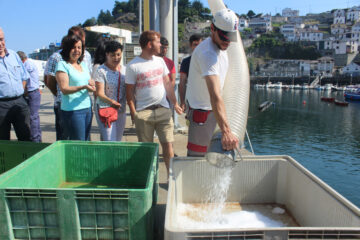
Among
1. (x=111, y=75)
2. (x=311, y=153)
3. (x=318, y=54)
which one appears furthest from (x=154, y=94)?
(x=318, y=54)

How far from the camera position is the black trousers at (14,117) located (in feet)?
11.6

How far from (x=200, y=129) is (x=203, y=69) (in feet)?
A: 2.10

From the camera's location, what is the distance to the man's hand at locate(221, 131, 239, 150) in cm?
237

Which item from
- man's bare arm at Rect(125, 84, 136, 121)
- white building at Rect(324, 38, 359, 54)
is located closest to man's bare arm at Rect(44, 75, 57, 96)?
man's bare arm at Rect(125, 84, 136, 121)

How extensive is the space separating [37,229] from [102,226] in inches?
16.2

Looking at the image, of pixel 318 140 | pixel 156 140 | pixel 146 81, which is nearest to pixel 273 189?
pixel 146 81

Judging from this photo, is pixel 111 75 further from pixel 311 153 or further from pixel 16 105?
pixel 311 153

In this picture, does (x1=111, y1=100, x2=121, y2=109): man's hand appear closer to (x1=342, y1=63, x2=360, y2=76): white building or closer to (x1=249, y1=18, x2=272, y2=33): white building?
(x1=342, y1=63, x2=360, y2=76): white building

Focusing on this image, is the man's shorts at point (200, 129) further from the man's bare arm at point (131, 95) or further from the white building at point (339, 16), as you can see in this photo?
the white building at point (339, 16)

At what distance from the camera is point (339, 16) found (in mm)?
144500

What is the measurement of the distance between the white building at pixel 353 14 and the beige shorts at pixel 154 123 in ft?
529

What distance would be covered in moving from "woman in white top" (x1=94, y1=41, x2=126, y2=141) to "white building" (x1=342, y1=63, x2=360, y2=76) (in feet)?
338

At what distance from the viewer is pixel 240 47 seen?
11.5 feet

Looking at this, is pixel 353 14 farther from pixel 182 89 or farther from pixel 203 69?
pixel 203 69
